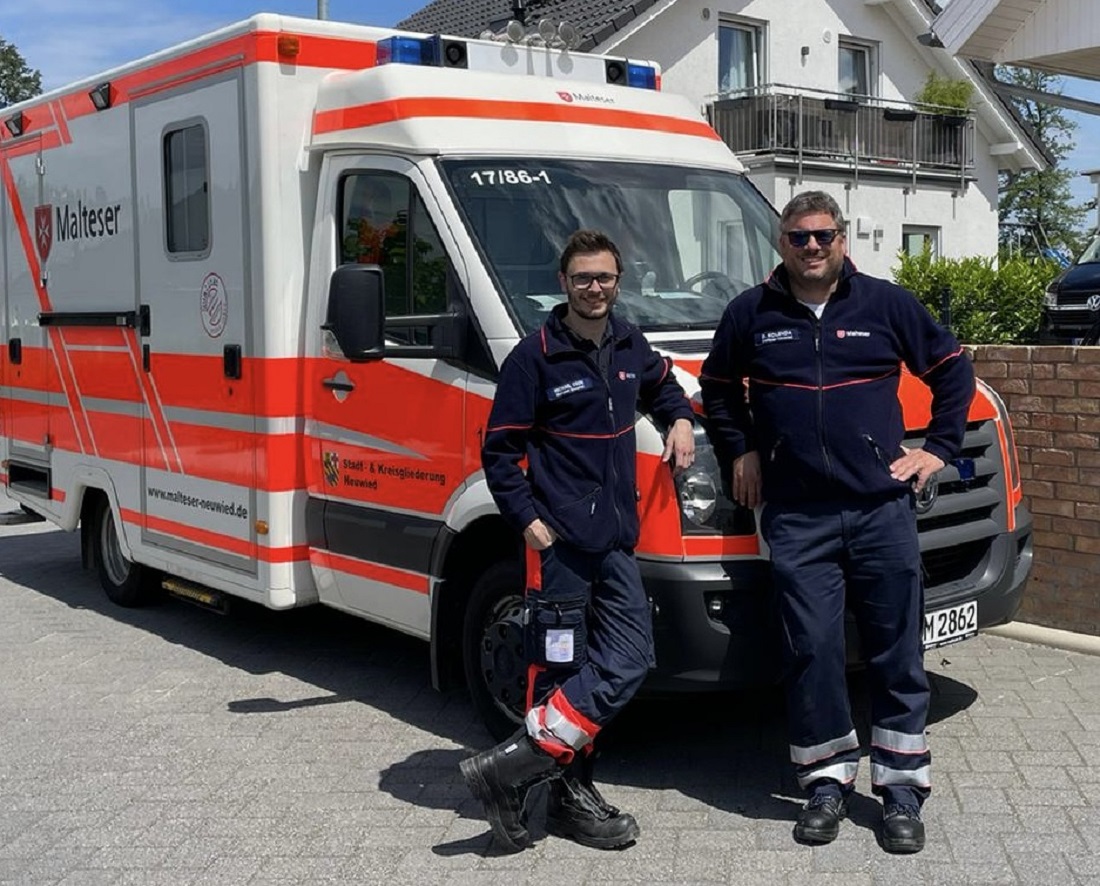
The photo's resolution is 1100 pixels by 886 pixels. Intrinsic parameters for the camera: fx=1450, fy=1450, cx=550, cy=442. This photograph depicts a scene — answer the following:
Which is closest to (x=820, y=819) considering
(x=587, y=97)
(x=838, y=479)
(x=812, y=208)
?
(x=838, y=479)

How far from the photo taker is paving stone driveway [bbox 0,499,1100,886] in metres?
4.58

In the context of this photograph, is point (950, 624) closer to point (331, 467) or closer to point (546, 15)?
point (331, 467)

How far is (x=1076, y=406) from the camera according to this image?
6.79m

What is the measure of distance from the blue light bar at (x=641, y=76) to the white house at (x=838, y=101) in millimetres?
12804

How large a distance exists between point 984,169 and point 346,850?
23767mm

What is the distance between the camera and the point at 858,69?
25234 mm

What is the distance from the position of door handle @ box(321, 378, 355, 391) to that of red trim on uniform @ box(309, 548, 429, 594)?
72 centimetres

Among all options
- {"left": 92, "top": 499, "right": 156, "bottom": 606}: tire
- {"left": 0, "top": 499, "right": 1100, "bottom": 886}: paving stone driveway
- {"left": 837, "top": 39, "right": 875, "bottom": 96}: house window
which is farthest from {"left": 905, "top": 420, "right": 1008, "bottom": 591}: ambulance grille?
{"left": 837, "top": 39, "right": 875, "bottom": 96}: house window

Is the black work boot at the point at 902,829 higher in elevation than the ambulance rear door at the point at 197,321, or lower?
lower

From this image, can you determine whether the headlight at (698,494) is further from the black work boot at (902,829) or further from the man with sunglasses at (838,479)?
the black work boot at (902,829)

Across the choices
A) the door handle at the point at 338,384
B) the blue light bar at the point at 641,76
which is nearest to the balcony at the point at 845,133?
the blue light bar at the point at 641,76

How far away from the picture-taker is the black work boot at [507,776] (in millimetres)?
4570

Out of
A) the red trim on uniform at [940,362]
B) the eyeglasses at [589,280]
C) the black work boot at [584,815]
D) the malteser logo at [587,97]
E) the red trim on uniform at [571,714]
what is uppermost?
the malteser logo at [587,97]

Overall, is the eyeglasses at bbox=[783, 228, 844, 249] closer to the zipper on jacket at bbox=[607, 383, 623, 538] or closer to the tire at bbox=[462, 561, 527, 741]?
the zipper on jacket at bbox=[607, 383, 623, 538]
